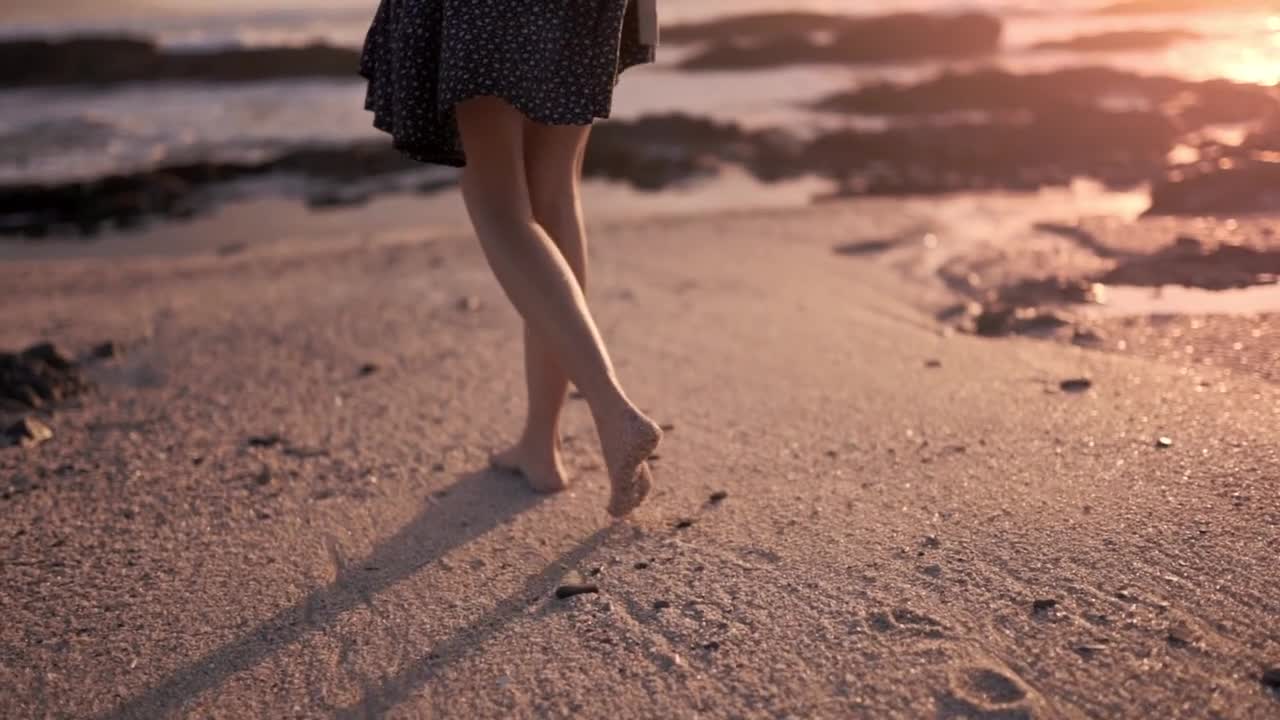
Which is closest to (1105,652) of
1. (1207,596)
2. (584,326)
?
(1207,596)

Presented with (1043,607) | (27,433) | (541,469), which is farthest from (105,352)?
(1043,607)

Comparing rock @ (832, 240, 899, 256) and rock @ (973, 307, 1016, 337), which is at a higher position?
rock @ (973, 307, 1016, 337)

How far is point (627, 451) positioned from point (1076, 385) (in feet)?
4.28

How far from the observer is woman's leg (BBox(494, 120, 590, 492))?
2.02 meters

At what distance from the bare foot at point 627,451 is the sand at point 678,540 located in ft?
Result: 0.36

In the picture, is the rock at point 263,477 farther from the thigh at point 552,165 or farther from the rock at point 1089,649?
the rock at point 1089,649

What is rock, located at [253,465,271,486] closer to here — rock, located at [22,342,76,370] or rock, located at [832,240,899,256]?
rock, located at [22,342,76,370]

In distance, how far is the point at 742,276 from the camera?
14.0 feet

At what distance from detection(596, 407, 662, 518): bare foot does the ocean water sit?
7.80 metres

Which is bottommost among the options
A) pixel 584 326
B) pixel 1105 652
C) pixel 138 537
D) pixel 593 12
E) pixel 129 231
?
pixel 129 231

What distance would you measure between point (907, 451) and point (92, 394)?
225 centimetres

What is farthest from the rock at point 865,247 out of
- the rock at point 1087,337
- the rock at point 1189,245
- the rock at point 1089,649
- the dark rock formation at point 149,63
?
the dark rock formation at point 149,63

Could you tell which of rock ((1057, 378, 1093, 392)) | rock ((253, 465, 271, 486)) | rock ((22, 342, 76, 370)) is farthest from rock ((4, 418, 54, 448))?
rock ((1057, 378, 1093, 392))

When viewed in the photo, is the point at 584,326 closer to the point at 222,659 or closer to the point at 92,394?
the point at 222,659
